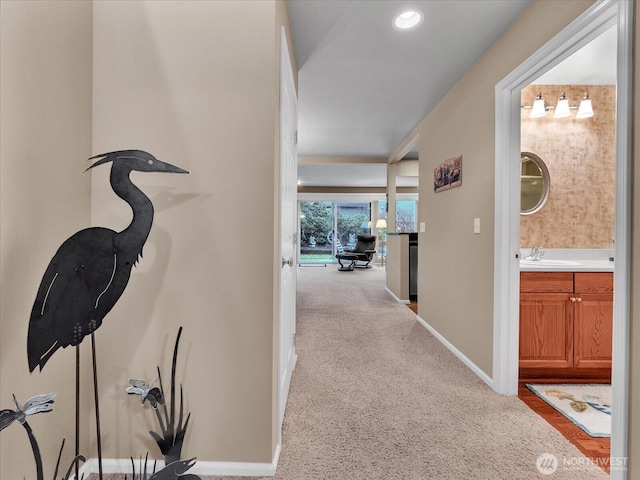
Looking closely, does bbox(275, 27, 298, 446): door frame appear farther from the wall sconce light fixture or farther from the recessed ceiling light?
the wall sconce light fixture

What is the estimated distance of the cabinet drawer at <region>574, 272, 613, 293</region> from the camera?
222 centimetres

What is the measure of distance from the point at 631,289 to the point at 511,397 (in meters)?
1.18

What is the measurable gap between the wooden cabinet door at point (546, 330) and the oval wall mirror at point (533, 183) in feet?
2.99

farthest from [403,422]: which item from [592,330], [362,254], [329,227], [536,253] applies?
[329,227]

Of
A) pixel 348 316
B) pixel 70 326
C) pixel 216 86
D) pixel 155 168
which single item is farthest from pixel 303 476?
pixel 348 316

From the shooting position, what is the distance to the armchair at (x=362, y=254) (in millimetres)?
8555

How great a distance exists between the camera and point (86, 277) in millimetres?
885

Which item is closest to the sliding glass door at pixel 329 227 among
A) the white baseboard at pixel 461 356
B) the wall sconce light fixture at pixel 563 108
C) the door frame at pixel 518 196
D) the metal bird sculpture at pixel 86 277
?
the white baseboard at pixel 461 356

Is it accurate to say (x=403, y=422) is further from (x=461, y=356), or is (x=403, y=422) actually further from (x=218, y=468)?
(x=461, y=356)

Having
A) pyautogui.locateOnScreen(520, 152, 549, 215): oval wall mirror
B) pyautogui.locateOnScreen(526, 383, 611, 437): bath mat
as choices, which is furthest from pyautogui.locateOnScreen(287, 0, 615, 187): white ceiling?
pyautogui.locateOnScreen(526, 383, 611, 437): bath mat

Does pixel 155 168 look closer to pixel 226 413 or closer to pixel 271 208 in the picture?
pixel 271 208

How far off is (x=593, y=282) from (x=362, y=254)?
6497 mm

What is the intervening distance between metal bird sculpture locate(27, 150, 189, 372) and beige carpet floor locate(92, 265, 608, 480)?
93 cm

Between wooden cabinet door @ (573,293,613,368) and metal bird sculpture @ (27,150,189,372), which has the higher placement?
metal bird sculpture @ (27,150,189,372)
